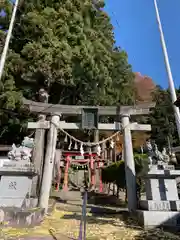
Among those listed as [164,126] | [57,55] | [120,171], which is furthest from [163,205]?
[164,126]

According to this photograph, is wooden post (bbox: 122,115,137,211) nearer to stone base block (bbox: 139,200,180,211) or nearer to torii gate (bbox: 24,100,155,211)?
torii gate (bbox: 24,100,155,211)

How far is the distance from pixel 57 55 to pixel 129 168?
27.1 ft

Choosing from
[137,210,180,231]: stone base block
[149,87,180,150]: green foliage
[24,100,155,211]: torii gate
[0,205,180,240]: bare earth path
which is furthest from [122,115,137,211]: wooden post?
[149,87,180,150]: green foliage

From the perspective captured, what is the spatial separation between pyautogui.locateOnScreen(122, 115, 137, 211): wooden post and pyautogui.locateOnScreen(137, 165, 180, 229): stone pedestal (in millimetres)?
564

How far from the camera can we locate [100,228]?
4.77m

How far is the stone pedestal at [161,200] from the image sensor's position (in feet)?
16.2

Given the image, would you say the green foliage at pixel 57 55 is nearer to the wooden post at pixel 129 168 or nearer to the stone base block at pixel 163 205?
the wooden post at pixel 129 168

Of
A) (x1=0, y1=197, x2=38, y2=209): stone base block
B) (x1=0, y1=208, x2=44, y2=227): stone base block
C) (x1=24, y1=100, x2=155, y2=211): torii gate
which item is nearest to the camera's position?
(x1=0, y1=208, x2=44, y2=227): stone base block

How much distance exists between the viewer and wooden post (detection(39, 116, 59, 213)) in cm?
674

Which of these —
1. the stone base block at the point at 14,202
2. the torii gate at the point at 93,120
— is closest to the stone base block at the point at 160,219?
the torii gate at the point at 93,120

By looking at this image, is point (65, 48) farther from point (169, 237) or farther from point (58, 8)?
point (169, 237)

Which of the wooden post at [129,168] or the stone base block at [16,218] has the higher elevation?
the wooden post at [129,168]

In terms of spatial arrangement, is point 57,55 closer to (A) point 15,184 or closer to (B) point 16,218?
(A) point 15,184

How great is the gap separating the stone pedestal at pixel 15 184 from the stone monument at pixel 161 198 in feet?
11.9
